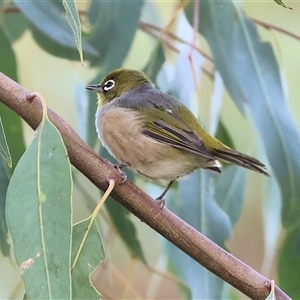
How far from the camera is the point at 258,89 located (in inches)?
66.8

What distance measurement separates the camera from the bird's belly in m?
1.50

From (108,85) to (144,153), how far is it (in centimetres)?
38

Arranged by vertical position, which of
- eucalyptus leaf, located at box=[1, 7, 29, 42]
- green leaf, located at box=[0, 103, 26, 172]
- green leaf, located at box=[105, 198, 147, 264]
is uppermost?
eucalyptus leaf, located at box=[1, 7, 29, 42]

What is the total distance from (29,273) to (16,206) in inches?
4.3

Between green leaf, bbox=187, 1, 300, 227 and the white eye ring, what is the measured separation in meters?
0.30

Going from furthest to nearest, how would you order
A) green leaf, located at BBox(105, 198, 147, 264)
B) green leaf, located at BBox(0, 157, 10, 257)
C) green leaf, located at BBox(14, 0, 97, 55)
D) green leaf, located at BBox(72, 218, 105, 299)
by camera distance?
green leaf, located at BBox(14, 0, 97, 55)
green leaf, located at BBox(105, 198, 147, 264)
green leaf, located at BBox(0, 157, 10, 257)
green leaf, located at BBox(72, 218, 105, 299)

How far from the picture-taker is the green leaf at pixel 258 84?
5.15 feet

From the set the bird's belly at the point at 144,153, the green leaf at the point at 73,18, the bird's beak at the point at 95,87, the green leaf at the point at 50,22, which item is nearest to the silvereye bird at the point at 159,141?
the bird's belly at the point at 144,153

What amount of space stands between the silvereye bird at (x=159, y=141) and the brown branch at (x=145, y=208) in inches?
13.6

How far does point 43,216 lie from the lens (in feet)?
3.14

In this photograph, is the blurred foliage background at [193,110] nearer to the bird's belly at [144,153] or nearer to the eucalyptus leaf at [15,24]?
the eucalyptus leaf at [15,24]

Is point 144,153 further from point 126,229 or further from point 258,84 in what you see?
point 258,84

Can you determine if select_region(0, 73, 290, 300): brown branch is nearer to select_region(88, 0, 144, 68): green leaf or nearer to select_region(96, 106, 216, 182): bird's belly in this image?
select_region(96, 106, 216, 182): bird's belly

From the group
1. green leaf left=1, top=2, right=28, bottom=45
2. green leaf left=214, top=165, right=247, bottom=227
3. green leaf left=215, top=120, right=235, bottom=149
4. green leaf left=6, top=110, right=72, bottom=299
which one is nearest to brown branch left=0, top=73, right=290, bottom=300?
green leaf left=6, top=110, right=72, bottom=299
